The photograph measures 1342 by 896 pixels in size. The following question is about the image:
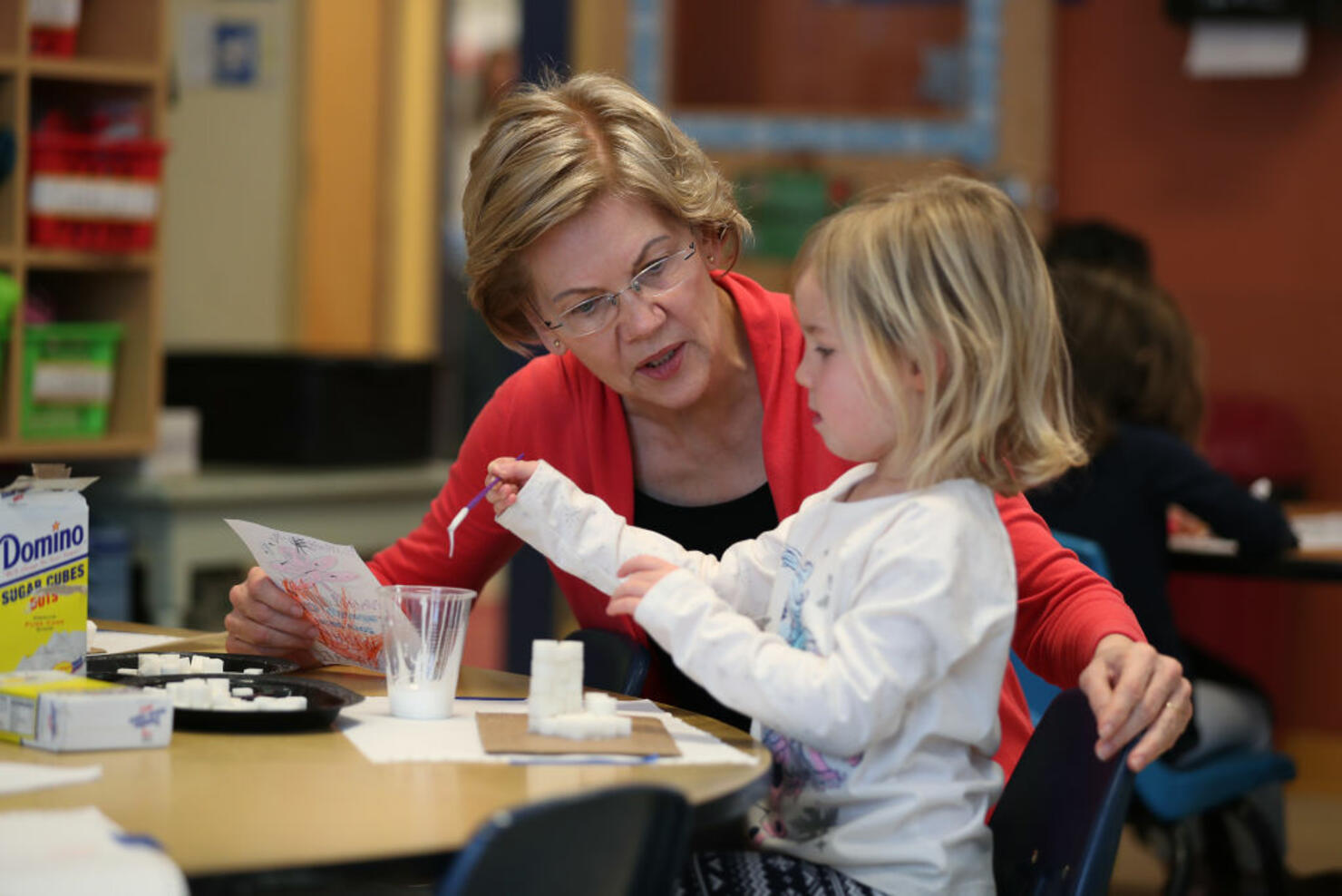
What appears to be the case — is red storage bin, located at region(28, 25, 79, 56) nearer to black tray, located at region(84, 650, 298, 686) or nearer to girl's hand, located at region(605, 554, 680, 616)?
black tray, located at region(84, 650, 298, 686)

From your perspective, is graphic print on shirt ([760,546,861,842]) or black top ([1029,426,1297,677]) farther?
black top ([1029,426,1297,677])

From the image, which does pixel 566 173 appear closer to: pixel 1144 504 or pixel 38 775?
pixel 38 775

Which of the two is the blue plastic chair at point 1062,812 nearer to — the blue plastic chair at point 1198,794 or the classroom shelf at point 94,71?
the blue plastic chair at point 1198,794

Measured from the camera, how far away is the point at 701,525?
1.95 metres

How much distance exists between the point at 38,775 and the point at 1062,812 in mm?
817

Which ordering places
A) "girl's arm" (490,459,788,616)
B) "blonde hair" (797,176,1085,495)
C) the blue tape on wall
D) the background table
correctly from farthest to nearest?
the blue tape on wall, the background table, "girl's arm" (490,459,788,616), "blonde hair" (797,176,1085,495)

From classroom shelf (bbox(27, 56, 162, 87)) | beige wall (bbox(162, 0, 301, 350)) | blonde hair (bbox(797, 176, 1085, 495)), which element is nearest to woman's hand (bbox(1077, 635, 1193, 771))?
blonde hair (bbox(797, 176, 1085, 495))

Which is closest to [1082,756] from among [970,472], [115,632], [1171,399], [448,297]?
[970,472]

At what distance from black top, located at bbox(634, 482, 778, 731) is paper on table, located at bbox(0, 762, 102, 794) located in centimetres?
77

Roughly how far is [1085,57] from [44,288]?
266 cm

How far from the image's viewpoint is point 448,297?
688 centimetres

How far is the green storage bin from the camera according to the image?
332 centimetres

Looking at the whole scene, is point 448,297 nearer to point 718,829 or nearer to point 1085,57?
point 1085,57

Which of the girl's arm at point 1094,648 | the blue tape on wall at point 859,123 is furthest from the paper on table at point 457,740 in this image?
the blue tape on wall at point 859,123
